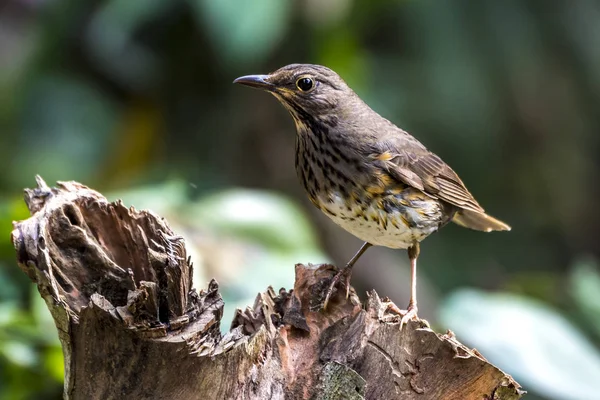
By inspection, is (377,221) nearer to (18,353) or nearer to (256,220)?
(256,220)

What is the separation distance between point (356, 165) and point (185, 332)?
4.19ft

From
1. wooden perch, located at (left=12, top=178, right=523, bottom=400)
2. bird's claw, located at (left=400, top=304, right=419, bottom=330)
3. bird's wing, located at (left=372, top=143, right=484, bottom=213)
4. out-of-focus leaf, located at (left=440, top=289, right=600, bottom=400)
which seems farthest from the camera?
out-of-focus leaf, located at (left=440, top=289, right=600, bottom=400)

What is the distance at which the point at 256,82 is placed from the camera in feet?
11.4

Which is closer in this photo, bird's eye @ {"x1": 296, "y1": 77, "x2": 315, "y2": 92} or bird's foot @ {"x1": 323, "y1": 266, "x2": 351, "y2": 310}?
bird's foot @ {"x1": 323, "y1": 266, "x2": 351, "y2": 310}

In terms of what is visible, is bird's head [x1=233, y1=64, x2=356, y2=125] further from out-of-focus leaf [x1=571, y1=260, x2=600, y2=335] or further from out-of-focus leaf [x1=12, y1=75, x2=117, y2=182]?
out-of-focus leaf [x1=12, y1=75, x2=117, y2=182]

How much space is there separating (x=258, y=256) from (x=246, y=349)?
69.0 inches

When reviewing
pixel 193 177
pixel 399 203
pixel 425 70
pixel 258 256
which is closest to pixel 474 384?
pixel 399 203

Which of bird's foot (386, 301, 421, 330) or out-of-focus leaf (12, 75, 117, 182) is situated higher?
out-of-focus leaf (12, 75, 117, 182)

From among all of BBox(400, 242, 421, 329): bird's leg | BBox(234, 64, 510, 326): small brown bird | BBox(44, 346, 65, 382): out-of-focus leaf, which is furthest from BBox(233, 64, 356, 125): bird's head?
BBox(44, 346, 65, 382): out-of-focus leaf

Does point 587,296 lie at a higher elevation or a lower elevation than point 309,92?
higher

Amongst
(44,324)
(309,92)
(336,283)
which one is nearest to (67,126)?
(44,324)

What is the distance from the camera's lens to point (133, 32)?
6.27 meters

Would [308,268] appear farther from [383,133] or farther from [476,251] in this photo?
[476,251]

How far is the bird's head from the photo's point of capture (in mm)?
3596
